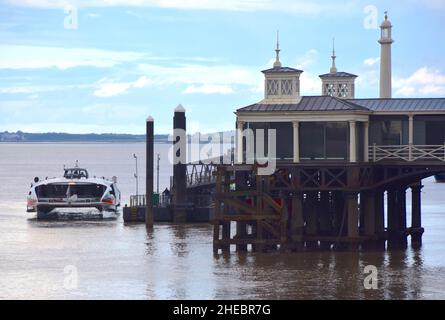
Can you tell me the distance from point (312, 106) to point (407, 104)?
4.49 m

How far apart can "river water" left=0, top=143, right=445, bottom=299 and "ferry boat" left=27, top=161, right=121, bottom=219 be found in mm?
8708

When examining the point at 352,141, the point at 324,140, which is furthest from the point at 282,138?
the point at 352,141

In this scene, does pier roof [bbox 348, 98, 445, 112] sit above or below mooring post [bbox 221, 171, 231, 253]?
above

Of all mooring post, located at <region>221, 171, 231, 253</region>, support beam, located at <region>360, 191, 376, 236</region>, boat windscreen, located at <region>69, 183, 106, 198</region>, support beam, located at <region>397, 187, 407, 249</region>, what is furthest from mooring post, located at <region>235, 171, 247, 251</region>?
boat windscreen, located at <region>69, 183, 106, 198</region>

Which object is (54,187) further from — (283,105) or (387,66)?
(283,105)

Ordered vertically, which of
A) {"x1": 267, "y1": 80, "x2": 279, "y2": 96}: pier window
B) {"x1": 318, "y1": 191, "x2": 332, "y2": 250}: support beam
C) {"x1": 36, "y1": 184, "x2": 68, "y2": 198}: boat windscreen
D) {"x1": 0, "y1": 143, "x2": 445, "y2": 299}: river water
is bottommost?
{"x1": 0, "y1": 143, "x2": 445, "y2": 299}: river water

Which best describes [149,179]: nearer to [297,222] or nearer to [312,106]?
[297,222]

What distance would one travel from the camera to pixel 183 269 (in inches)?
2303

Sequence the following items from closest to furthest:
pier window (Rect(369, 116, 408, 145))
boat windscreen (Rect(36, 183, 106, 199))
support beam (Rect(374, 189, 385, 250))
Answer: pier window (Rect(369, 116, 408, 145)) → support beam (Rect(374, 189, 385, 250)) → boat windscreen (Rect(36, 183, 106, 199))

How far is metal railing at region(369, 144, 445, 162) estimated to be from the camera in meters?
61.8

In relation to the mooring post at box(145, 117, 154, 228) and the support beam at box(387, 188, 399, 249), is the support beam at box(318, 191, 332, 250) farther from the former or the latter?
the mooring post at box(145, 117, 154, 228)

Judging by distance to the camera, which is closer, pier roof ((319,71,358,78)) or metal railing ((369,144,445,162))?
metal railing ((369,144,445,162))

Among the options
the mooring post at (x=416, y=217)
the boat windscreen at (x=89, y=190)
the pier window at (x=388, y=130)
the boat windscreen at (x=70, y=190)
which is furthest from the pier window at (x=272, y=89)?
the boat windscreen at (x=89, y=190)
